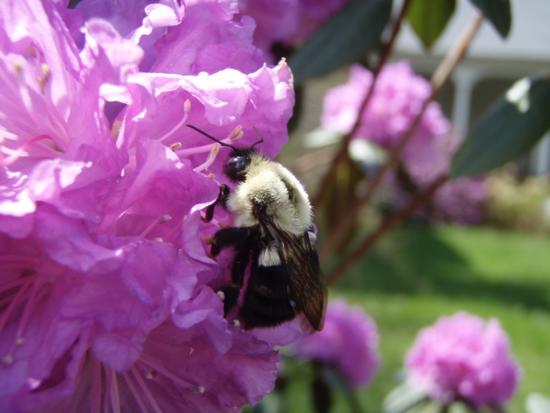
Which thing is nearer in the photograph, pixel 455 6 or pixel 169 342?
pixel 169 342

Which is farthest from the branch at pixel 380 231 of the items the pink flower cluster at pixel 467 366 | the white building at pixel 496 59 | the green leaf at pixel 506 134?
the white building at pixel 496 59

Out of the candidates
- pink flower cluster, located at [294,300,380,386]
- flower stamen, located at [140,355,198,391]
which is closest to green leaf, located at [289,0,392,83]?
flower stamen, located at [140,355,198,391]

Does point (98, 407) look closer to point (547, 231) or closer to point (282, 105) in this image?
point (282, 105)

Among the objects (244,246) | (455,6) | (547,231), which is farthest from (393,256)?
(244,246)

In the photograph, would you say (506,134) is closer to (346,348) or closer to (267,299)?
(267,299)

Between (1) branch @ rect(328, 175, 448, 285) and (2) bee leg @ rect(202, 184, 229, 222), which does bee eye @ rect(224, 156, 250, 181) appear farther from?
(1) branch @ rect(328, 175, 448, 285)

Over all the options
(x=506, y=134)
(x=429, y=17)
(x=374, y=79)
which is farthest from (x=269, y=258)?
(x=429, y=17)
